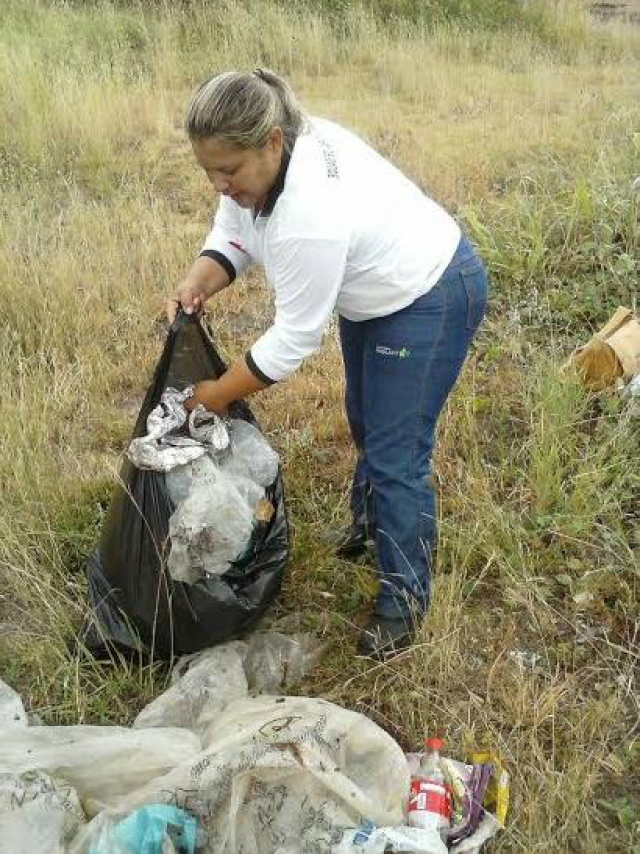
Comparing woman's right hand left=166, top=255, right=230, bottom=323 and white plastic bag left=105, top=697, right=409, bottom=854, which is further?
woman's right hand left=166, top=255, right=230, bottom=323

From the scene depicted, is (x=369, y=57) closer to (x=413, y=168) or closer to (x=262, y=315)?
(x=413, y=168)

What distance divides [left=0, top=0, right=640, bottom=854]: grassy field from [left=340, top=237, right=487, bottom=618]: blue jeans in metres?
0.16

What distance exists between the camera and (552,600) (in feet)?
8.80

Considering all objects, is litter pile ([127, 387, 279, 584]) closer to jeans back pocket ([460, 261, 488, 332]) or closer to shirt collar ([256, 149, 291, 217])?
shirt collar ([256, 149, 291, 217])

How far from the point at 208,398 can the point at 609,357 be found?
171 centimetres

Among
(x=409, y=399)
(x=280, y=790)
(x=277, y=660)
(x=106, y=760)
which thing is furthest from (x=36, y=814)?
(x=409, y=399)

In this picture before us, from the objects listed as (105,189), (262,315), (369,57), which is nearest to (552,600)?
(262,315)

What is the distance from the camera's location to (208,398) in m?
2.31

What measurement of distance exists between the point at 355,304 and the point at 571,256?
2347 millimetres

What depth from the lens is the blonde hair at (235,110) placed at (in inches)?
74.0

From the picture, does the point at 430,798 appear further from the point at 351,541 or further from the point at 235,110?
the point at 235,110

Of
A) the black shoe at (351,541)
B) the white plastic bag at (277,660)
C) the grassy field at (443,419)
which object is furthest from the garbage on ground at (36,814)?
the black shoe at (351,541)

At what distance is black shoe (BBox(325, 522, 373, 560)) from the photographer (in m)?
2.88

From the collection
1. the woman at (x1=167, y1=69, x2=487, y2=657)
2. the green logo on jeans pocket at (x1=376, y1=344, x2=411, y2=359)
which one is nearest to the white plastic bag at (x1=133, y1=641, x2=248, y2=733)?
the woman at (x1=167, y1=69, x2=487, y2=657)
